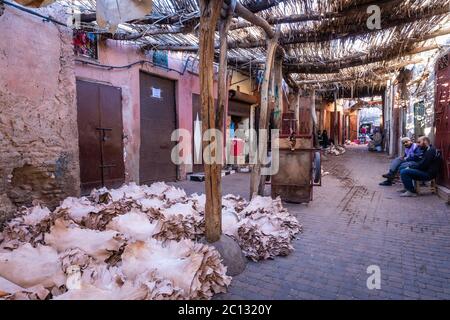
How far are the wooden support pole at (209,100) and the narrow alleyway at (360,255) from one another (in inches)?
24.2

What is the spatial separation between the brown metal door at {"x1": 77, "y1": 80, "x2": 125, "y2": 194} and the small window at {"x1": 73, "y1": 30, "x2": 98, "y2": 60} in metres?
0.57

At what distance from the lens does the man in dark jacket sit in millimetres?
6355

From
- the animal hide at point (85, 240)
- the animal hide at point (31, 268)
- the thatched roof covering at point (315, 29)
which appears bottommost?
the animal hide at point (31, 268)

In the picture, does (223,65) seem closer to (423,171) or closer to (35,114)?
(35,114)

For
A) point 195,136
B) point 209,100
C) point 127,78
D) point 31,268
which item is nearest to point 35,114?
point 31,268

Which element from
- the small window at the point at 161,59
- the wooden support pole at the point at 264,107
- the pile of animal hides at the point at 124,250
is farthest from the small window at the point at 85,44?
the wooden support pole at the point at 264,107

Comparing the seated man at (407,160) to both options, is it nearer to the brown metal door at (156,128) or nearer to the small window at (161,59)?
the brown metal door at (156,128)

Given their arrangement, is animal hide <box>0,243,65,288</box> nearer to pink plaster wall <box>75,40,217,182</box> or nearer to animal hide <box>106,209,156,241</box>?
Result: animal hide <box>106,209,156,241</box>

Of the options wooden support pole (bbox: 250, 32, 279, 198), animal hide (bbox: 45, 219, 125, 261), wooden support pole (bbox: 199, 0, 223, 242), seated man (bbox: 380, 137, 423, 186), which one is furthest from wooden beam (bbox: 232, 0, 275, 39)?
seated man (bbox: 380, 137, 423, 186)

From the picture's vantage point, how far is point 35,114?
436cm

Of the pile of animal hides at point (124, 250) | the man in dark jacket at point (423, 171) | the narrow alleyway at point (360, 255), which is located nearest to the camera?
the pile of animal hides at point (124, 250)

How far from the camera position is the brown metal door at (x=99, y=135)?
5.86 meters

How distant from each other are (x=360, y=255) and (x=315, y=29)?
410cm
